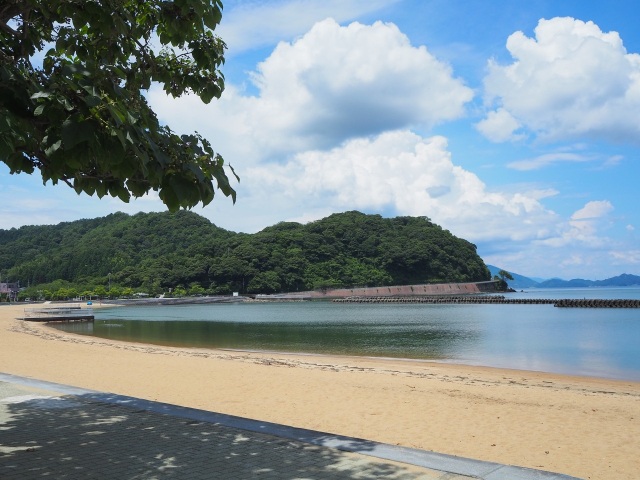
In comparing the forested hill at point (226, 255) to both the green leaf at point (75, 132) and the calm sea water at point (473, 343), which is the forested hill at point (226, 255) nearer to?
the calm sea water at point (473, 343)

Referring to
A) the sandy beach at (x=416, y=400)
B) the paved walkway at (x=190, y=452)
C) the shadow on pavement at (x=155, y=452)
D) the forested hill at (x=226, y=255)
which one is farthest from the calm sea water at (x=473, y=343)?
the forested hill at (x=226, y=255)

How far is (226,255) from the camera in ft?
403

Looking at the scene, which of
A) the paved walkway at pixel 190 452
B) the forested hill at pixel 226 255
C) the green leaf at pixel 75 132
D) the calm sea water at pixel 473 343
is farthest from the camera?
the forested hill at pixel 226 255

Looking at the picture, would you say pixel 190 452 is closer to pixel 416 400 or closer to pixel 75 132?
pixel 75 132

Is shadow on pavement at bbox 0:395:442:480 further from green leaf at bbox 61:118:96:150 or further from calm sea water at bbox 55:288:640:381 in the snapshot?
calm sea water at bbox 55:288:640:381

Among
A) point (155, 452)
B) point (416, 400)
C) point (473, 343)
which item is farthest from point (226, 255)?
point (155, 452)

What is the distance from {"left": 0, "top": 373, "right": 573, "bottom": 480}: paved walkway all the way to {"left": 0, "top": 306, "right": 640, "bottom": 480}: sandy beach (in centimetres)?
240

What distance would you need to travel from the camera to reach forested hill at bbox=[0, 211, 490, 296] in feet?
387

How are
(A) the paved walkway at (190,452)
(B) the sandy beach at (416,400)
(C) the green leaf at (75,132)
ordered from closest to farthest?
(C) the green leaf at (75,132) < (A) the paved walkway at (190,452) < (B) the sandy beach at (416,400)

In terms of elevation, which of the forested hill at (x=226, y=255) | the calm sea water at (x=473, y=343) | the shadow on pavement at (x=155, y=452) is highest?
the forested hill at (x=226, y=255)

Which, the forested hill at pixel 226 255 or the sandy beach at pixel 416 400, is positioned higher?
the forested hill at pixel 226 255

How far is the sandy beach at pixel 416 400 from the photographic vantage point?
7543 mm

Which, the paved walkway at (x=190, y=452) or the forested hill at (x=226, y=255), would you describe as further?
the forested hill at (x=226, y=255)

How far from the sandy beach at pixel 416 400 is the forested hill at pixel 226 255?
9825cm
